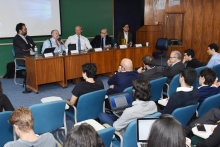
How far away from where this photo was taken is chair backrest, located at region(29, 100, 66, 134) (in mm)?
2576

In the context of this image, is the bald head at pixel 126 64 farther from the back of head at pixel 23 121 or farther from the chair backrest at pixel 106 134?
the back of head at pixel 23 121

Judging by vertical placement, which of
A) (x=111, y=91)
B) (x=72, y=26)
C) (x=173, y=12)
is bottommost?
(x=111, y=91)

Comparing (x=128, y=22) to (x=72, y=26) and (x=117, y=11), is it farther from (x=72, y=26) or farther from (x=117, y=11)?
(x=72, y=26)

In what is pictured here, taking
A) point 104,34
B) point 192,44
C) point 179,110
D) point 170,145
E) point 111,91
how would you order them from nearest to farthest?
1. point 170,145
2. point 179,110
3. point 111,91
4. point 104,34
5. point 192,44

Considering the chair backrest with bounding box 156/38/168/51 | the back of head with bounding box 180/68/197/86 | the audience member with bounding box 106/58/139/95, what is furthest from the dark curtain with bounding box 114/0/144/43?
the back of head with bounding box 180/68/197/86

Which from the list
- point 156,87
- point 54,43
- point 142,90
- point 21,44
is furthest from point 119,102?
point 21,44

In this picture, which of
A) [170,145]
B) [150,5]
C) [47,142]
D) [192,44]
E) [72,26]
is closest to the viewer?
[170,145]

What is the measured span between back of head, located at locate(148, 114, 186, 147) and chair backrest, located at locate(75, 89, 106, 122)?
1677 millimetres

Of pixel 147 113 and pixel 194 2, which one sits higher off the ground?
pixel 194 2

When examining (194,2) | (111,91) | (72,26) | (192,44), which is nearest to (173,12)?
(194,2)

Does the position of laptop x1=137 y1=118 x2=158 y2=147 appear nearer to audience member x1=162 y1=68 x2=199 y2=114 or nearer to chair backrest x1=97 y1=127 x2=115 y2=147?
chair backrest x1=97 y1=127 x2=115 y2=147

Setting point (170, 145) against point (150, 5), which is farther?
point (150, 5)

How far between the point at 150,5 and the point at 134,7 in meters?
0.80

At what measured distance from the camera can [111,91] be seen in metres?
3.71
